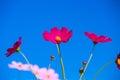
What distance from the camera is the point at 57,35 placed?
0.38 meters

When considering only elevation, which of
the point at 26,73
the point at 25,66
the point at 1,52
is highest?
the point at 1,52

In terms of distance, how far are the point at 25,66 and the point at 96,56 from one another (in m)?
0.46

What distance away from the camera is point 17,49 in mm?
427

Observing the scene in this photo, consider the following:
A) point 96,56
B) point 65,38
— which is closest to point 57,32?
point 65,38

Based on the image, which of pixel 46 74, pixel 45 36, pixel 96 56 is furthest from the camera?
pixel 96 56

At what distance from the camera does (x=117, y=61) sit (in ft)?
1.28

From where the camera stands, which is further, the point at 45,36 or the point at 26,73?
the point at 26,73

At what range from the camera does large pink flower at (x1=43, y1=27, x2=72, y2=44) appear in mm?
369

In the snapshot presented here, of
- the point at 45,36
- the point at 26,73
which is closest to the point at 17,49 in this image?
the point at 45,36

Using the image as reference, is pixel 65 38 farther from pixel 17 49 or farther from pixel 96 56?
pixel 96 56

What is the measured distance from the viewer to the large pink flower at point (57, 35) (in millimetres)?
369

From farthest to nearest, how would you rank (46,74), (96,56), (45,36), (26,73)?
1. (96,56)
2. (26,73)
3. (46,74)
4. (45,36)

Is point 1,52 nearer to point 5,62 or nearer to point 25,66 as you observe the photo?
point 5,62

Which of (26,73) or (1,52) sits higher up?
(1,52)
